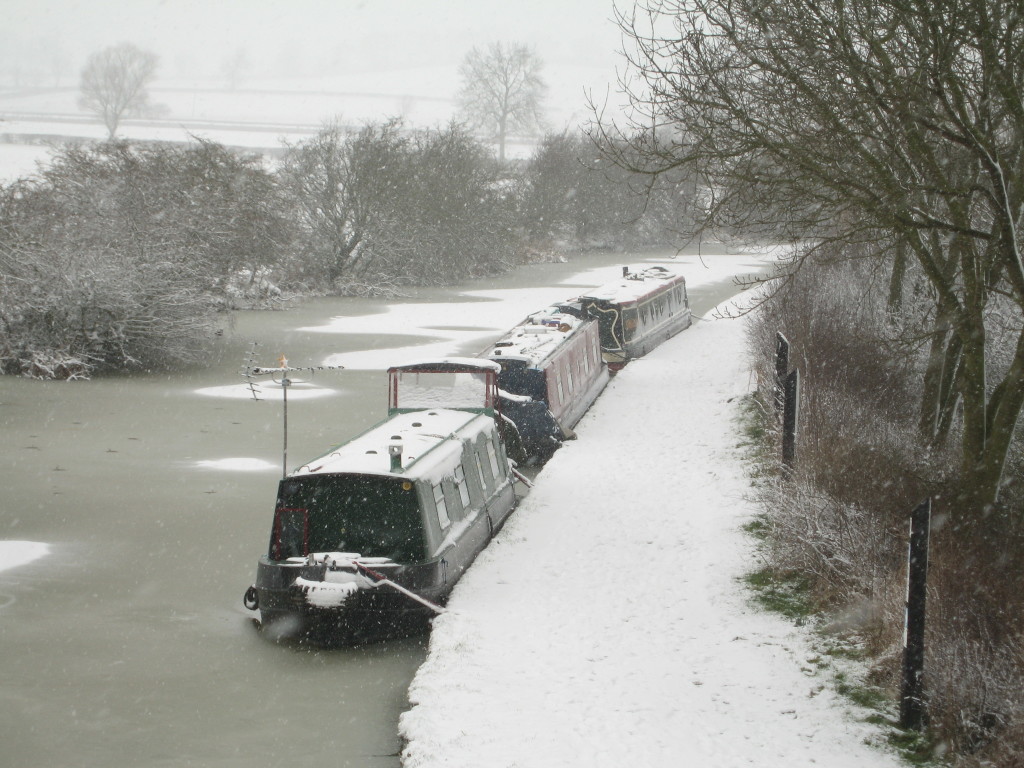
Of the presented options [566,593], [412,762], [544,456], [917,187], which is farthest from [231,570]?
[917,187]

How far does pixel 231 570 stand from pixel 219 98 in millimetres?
120903

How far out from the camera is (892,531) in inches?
401

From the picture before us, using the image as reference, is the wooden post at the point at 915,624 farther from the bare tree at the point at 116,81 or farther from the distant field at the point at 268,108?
the bare tree at the point at 116,81

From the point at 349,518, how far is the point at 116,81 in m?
93.4

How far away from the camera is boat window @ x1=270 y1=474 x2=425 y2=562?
1002 cm

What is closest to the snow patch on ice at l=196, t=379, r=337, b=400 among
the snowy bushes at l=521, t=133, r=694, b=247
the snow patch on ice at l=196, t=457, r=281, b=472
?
the snow patch on ice at l=196, t=457, r=281, b=472

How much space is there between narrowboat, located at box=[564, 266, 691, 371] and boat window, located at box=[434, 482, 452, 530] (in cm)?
1482

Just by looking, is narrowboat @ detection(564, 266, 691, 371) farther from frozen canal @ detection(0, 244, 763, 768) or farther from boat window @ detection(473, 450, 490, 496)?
boat window @ detection(473, 450, 490, 496)

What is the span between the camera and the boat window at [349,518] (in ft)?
32.9

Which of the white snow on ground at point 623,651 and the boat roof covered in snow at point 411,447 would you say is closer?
the white snow on ground at point 623,651

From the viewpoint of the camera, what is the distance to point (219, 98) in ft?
406

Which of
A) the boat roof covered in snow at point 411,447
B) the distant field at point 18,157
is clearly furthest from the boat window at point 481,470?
the distant field at point 18,157

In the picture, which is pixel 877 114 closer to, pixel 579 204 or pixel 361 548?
pixel 361 548

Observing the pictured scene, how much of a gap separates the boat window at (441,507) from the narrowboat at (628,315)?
14818 millimetres
